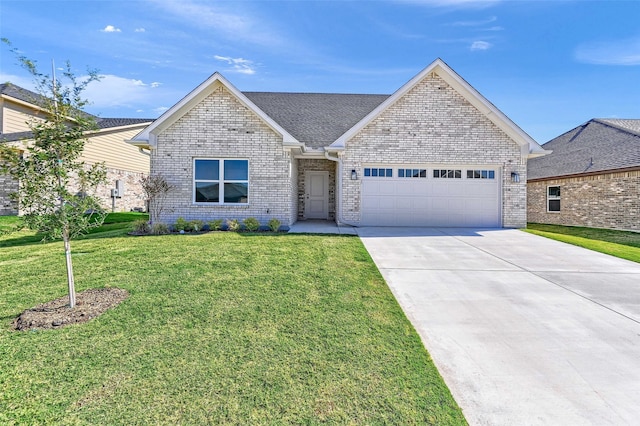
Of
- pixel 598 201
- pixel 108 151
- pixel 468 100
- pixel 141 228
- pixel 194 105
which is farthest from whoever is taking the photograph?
pixel 108 151

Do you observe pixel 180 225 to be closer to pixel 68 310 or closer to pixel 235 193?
pixel 235 193

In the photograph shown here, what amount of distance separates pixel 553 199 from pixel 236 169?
57.2 feet

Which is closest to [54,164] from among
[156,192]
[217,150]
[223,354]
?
[223,354]

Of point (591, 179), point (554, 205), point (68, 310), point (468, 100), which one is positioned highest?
point (468, 100)

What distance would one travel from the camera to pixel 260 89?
18844mm

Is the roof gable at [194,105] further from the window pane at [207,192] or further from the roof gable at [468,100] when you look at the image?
the roof gable at [468,100]

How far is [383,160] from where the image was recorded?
40.6ft

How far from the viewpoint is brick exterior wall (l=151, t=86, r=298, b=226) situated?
11414 millimetres

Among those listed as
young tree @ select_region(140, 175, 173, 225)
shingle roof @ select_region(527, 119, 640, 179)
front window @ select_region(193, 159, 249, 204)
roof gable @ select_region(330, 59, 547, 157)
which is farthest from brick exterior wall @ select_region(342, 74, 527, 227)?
young tree @ select_region(140, 175, 173, 225)

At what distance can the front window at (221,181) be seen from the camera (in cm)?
1162

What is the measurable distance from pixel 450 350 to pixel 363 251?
4454mm

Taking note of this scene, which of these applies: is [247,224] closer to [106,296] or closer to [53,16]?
[106,296]

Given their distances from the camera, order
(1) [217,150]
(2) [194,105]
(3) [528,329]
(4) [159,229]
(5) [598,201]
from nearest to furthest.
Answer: (3) [528,329], (4) [159,229], (2) [194,105], (1) [217,150], (5) [598,201]

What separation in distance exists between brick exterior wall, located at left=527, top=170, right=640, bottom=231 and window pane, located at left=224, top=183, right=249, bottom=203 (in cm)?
1638
